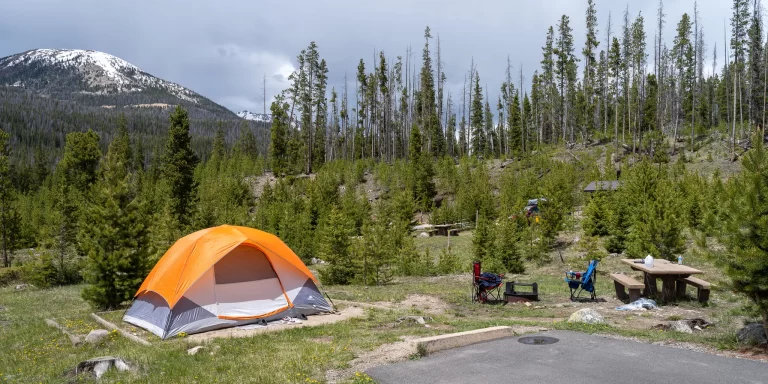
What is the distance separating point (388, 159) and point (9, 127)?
6139 inches

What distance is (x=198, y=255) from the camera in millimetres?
11773

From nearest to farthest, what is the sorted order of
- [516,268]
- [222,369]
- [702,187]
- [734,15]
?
[222,369], [516,268], [702,187], [734,15]

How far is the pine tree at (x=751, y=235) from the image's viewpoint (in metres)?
7.48

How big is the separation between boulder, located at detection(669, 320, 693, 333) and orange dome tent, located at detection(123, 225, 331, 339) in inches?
314

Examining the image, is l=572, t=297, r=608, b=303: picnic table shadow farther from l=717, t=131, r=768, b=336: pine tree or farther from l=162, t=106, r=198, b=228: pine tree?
l=162, t=106, r=198, b=228: pine tree

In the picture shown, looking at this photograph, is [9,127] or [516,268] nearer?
[516,268]

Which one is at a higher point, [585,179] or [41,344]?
[585,179]

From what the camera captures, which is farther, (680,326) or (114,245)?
(114,245)

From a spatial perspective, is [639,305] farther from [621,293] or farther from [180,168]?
[180,168]

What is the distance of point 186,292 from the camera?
36.3 feet

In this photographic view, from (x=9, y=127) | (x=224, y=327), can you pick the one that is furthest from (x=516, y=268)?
(x=9, y=127)

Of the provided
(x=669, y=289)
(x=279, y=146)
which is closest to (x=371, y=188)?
(x=279, y=146)

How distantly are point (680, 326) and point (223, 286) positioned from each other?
9.94 metres

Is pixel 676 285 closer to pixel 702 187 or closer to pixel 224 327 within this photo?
pixel 224 327
